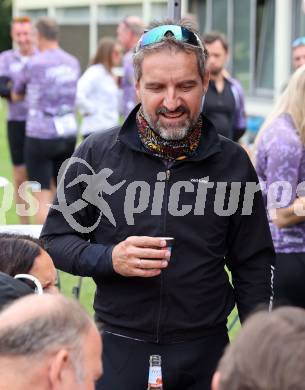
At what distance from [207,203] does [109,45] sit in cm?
779

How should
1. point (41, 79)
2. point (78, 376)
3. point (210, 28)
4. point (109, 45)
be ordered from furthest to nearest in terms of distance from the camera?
point (210, 28), point (109, 45), point (41, 79), point (78, 376)

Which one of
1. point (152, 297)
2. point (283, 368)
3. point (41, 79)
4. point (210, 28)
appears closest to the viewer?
point (283, 368)

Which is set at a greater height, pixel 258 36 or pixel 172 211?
pixel 172 211

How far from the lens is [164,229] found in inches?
137

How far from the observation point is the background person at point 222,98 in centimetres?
936

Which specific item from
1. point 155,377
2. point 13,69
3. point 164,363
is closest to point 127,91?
point 13,69

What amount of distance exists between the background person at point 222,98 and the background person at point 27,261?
609 centimetres

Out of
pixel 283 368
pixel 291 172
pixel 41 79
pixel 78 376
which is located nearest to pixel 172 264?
pixel 291 172

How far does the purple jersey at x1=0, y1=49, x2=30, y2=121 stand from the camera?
418 inches

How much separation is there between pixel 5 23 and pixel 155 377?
148 ft

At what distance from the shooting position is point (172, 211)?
11.5ft

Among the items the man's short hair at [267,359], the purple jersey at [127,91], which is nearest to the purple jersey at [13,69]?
the purple jersey at [127,91]

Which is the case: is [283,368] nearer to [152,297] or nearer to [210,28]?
[152,297]

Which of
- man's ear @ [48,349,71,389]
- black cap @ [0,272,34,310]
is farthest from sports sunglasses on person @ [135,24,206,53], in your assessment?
man's ear @ [48,349,71,389]
